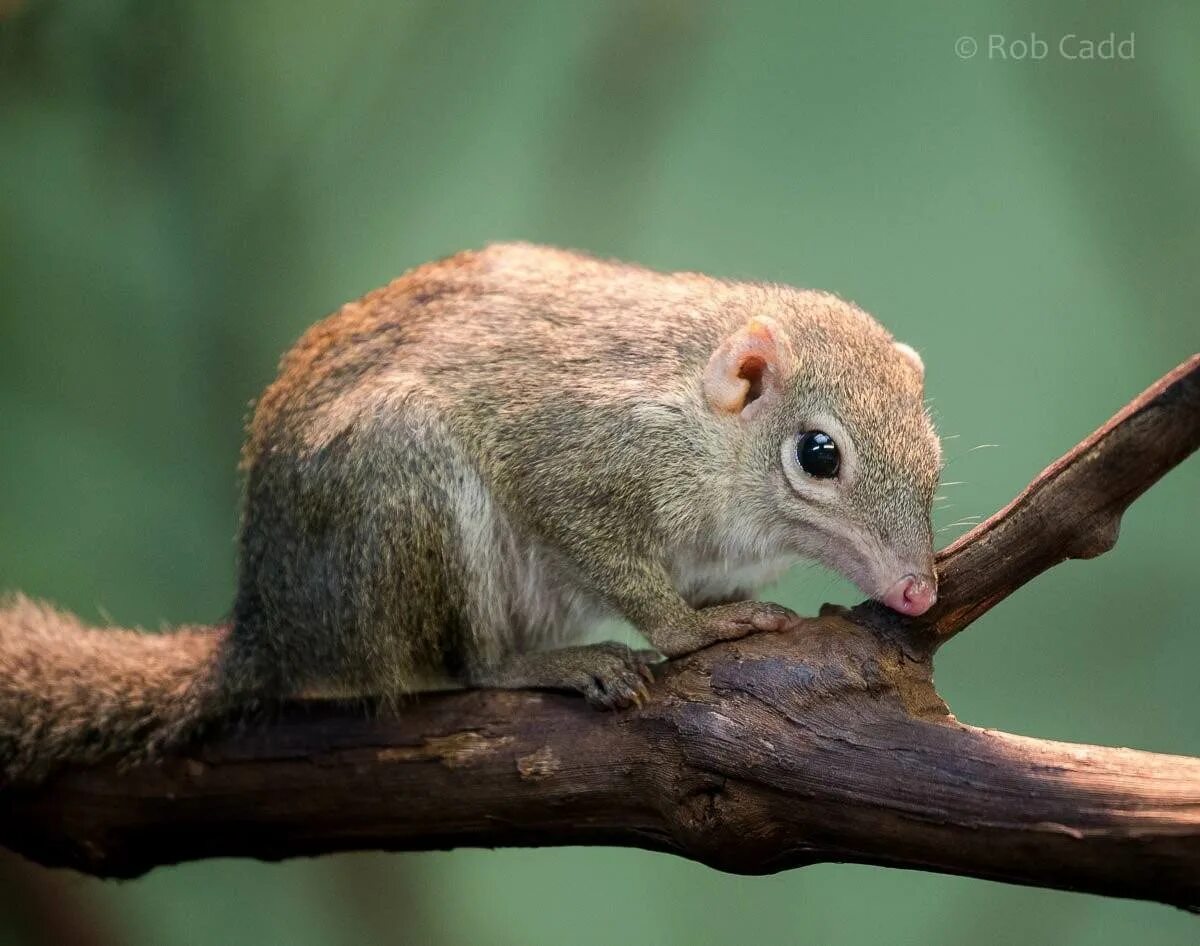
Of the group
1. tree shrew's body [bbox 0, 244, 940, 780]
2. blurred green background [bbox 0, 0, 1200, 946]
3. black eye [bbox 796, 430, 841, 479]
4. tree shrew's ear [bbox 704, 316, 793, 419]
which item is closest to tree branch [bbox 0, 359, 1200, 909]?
tree shrew's body [bbox 0, 244, 940, 780]

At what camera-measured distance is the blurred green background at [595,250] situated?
16.6ft

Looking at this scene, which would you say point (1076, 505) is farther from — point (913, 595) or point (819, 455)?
point (819, 455)

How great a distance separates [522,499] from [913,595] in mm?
1214

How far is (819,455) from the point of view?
344 cm

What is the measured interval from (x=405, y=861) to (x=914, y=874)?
2419mm

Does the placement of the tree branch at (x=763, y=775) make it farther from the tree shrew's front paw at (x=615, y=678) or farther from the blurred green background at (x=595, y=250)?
the blurred green background at (x=595, y=250)

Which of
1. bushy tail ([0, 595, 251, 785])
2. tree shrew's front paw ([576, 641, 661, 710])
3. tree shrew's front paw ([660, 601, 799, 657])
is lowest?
bushy tail ([0, 595, 251, 785])

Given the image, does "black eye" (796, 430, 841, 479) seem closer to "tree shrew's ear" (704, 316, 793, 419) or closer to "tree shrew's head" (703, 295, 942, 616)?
"tree shrew's head" (703, 295, 942, 616)

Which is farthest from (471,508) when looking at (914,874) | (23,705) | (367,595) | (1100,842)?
(914,874)

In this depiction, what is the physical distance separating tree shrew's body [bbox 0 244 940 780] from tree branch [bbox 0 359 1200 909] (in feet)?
0.43

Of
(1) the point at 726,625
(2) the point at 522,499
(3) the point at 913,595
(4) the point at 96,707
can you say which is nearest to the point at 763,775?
(1) the point at 726,625

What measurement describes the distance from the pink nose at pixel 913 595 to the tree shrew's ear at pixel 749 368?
72 centimetres

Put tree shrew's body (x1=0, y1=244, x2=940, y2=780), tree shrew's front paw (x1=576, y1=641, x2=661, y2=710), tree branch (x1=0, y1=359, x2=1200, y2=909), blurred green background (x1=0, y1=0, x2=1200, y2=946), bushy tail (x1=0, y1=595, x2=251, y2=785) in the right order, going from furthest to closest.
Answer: blurred green background (x1=0, y1=0, x2=1200, y2=946), bushy tail (x1=0, y1=595, x2=251, y2=785), tree shrew's body (x1=0, y1=244, x2=940, y2=780), tree shrew's front paw (x1=576, y1=641, x2=661, y2=710), tree branch (x1=0, y1=359, x2=1200, y2=909)

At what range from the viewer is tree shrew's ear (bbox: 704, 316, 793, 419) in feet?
11.4
